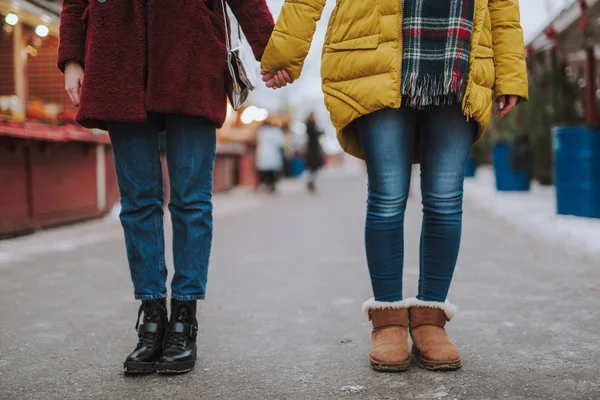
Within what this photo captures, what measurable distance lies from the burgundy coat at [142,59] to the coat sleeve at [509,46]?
925mm

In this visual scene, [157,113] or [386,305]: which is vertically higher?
[157,113]

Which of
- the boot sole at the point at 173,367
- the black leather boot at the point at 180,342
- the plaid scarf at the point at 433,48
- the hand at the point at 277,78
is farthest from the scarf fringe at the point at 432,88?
the boot sole at the point at 173,367

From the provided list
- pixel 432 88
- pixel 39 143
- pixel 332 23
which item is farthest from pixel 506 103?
pixel 39 143

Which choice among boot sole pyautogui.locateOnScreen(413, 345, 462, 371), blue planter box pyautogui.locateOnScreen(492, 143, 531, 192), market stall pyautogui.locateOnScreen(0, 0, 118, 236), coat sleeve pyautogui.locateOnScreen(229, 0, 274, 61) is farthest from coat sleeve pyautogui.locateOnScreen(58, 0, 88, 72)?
blue planter box pyautogui.locateOnScreen(492, 143, 531, 192)

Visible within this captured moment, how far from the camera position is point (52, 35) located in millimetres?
7719

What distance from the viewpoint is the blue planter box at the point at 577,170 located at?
21.0 ft

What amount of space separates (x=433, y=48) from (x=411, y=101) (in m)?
0.18

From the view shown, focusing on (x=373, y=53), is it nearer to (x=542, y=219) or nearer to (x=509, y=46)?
Result: (x=509, y=46)

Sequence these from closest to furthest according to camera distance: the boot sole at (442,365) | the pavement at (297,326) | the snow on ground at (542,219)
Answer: the pavement at (297,326)
the boot sole at (442,365)
the snow on ground at (542,219)

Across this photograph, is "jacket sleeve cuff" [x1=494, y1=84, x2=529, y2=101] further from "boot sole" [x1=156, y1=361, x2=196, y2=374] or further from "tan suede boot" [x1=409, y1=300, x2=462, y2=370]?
"boot sole" [x1=156, y1=361, x2=196, y2=374]

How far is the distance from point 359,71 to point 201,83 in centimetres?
51

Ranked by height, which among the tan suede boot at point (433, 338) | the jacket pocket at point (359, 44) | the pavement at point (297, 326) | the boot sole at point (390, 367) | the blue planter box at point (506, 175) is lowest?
the pavement at point (297, 326)

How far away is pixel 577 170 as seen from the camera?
257 inches

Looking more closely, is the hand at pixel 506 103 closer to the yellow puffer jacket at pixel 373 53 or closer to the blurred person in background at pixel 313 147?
the yellow puffer jacket at pixel 373 53
